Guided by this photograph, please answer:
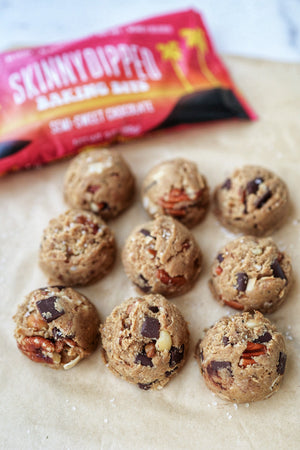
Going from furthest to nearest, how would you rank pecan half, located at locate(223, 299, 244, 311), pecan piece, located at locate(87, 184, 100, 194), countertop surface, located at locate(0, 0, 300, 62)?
countertop surface, located at locate(0, 0, 300, 62) < pecan piece, located at locate(87, 184, 100, 194) < pecan half, located at locate(223, 299, 244, 311)

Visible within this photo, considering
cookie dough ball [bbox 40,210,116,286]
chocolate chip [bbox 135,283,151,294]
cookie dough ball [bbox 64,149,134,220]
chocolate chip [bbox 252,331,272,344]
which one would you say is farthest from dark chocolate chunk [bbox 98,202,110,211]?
chocolate chip [bbox 252,331,272,344]

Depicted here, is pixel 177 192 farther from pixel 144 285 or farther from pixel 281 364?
pixel 281 364

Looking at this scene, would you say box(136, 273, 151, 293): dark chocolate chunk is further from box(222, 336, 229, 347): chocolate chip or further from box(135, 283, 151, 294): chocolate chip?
box(222, 336, 229, 347): chocolate chip

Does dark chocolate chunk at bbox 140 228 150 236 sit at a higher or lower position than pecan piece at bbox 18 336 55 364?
higher

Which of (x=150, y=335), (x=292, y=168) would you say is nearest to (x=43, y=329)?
(x=150, y=335)

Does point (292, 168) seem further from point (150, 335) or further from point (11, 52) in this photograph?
point (11, 52)

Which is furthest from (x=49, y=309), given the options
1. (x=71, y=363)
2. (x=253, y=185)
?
(x=253, y=185)
